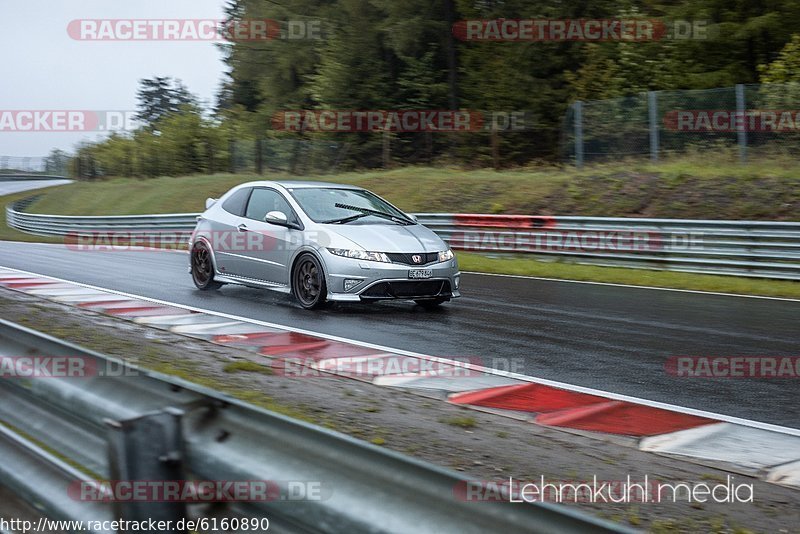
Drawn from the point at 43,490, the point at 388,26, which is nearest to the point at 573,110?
the point at 388,26

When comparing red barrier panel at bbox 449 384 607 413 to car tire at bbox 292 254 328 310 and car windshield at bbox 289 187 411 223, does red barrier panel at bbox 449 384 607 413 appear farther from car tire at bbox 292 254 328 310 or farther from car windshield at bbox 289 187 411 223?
car windshield at bbox 289 187 411 223

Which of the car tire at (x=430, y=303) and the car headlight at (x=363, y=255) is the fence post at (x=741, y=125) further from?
the car headlight at (x=363, y=255)

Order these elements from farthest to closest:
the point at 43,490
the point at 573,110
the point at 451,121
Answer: the point at 451,121
the point at 573,110
the point at 43,490

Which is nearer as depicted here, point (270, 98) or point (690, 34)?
point (690, 34)

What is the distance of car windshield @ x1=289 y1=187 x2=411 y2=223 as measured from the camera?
1122 centimetres

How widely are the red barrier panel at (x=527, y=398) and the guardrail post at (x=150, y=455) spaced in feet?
13.0

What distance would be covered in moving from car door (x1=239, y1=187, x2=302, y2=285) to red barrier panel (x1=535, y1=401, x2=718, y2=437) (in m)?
5.48

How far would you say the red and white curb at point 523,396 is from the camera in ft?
17.5

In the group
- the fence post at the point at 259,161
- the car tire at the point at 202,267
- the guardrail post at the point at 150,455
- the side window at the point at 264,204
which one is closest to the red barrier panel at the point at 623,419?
the guardrail post at the point at 150,455

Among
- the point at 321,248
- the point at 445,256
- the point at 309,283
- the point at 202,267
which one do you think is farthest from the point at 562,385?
the point at 202,267

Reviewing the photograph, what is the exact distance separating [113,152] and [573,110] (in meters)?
32.4

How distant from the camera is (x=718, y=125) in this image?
20500 mm

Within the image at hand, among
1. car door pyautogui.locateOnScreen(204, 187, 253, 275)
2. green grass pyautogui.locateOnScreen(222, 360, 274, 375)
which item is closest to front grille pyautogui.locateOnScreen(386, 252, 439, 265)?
car door pyautogui.locateOnScreen(204, 187, 253, 275)

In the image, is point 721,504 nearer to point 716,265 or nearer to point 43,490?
point 43,490
